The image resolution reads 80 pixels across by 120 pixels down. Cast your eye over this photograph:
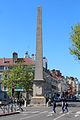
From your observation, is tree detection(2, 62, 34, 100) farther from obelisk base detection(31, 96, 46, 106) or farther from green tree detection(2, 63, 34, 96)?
obelisk base detection(31, 96, 46, 106)

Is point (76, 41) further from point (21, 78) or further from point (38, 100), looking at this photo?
point (21, 78)

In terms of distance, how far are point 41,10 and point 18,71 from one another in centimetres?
4190

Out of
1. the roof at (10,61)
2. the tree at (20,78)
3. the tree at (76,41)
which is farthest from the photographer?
the roof at (10,61)

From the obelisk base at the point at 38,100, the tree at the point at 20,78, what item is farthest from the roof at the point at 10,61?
the obelisk base at the point at 38,100

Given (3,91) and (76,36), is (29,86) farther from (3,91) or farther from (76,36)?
(76,36)

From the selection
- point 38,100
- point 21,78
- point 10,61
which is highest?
point 10,61

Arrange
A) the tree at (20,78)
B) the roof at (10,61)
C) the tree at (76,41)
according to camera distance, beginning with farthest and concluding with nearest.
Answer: the roof at (10,61)
the tree at (20,78)
the tree at (76,41)

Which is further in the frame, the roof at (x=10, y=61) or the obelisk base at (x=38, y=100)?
the roof at (x=10, y=61)

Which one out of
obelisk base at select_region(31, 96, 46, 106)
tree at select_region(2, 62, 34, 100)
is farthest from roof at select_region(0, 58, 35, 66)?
obelisk base at select_region(31, 96, 46, 106)

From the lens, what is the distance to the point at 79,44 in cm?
5956

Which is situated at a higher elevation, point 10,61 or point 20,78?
point 10,61

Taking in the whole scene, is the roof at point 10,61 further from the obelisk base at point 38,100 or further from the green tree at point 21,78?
the obelisk base at point 38,100

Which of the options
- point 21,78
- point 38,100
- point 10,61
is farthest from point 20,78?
point 10,61

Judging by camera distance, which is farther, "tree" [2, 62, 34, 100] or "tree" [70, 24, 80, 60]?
"tree" [2, 62, 34, 100]
